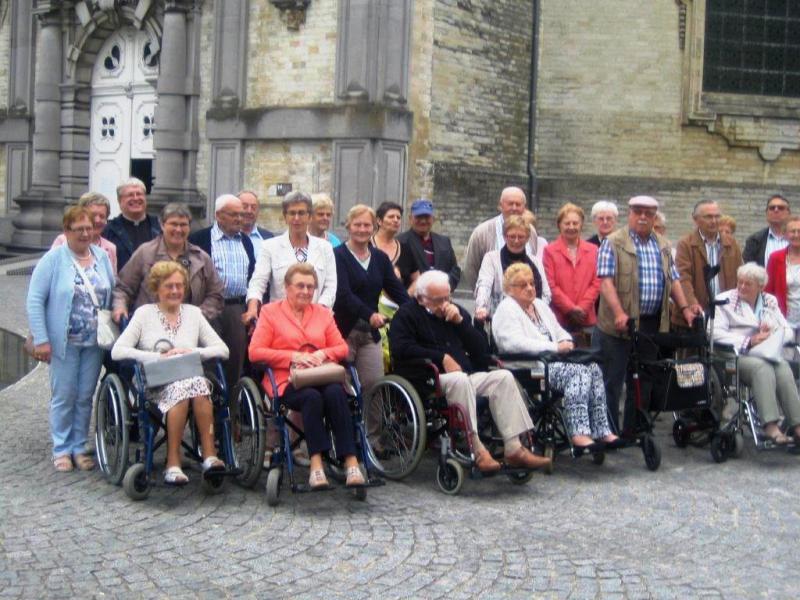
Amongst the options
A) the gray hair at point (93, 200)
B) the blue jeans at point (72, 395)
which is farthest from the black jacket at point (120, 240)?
the blue jeans at point (72, 395)

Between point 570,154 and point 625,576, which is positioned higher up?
point 570,154

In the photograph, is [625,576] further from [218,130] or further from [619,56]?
[619,56]

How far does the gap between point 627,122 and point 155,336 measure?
15.7 m

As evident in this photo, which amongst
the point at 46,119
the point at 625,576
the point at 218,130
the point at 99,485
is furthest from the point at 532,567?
the point at 46,119

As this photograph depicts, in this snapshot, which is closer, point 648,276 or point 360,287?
point 360,287

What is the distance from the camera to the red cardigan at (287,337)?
22.9 feet

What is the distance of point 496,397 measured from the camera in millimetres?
7219

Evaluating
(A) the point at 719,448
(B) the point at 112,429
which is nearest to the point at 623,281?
(A) the point at 719,448

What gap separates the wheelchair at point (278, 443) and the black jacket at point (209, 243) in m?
1.39

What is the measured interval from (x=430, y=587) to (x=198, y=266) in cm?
322

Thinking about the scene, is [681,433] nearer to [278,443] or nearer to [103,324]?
[278,443]

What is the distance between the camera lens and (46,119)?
22531 mm

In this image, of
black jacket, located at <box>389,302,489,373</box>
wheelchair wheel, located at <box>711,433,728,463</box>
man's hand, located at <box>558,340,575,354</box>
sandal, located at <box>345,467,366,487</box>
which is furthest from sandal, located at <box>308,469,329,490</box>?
wheelchair wheel, located at <box>711,433,728,463</box>

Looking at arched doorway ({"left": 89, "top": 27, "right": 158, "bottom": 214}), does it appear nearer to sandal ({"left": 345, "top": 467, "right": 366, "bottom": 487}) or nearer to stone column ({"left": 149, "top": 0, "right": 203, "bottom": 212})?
stone column ({"left": 149, "top": 0, "right": 203, "bottom": 212})
